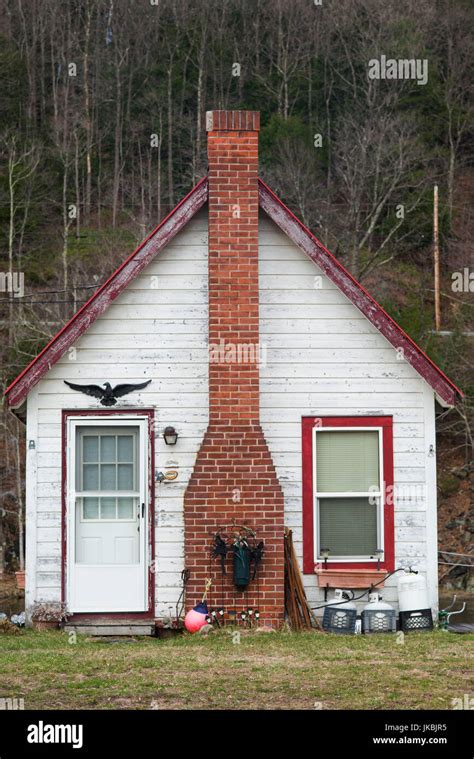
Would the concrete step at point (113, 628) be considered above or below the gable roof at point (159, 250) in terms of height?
below

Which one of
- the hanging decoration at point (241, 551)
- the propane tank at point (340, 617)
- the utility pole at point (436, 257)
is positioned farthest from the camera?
the utility pole at point (436, 257)

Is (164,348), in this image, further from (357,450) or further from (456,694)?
(456,694)

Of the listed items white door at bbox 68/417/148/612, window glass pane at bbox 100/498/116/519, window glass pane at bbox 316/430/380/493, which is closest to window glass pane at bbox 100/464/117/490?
white door at bbox 68/417/148/612

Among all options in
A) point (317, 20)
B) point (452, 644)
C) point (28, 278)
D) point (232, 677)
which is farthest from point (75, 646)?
point (317, 20)

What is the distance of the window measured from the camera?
14.0m

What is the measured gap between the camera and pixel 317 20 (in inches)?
2015

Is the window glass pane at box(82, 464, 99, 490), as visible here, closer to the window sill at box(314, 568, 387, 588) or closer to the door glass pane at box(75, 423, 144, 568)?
the door glass pane at box(75, 423, 144, 568)

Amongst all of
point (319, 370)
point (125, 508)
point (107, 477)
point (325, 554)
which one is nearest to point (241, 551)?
point (325, 554)

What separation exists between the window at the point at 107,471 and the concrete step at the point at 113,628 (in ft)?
4.09

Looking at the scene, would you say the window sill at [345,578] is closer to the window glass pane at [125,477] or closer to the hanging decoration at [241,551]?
the hanging decoration at [241,551]

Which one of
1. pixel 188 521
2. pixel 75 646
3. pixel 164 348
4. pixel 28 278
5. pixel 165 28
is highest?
pixel 165 28

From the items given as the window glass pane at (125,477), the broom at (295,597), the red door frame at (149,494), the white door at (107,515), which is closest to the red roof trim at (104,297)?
the red door frame at (149,494)

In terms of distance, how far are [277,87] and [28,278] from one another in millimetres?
15669

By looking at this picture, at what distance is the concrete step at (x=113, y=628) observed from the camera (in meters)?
13.4
